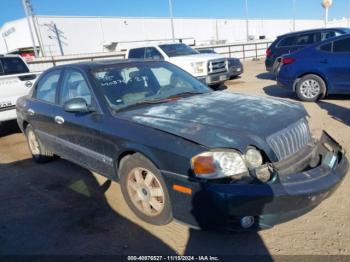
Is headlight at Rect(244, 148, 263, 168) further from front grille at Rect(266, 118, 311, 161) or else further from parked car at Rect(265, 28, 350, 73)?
parked car at Rect(265, 28, 350, 73)

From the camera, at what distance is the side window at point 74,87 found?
3.96 metres

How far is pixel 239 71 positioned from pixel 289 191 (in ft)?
36.8

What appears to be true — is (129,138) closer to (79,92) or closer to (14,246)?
(79,92)

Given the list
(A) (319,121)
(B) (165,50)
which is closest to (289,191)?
(A) (319,121)

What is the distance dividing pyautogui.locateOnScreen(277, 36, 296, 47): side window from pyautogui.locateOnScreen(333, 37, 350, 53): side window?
16.3 feet

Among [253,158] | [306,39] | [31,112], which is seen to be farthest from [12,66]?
[306,39]

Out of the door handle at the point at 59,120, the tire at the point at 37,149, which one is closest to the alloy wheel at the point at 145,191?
the door handle at the point at 59,120

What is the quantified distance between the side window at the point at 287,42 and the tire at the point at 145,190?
1085 cm

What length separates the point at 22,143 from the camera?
716 centimetres

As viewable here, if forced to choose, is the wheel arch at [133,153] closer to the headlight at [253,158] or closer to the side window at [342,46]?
the headlight at [253,158]

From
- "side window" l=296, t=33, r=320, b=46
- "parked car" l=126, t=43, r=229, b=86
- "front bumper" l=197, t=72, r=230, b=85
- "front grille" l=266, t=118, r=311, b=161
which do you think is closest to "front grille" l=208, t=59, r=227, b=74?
"parked car" l=126, t=43, r=229, b=86

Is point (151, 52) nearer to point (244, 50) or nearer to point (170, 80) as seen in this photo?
point (170, 80)

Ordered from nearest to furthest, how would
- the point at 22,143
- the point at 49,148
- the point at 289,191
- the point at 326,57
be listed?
the point at 289,191 → the point at 49,148 → the point at 22,143 → the point at 326,57

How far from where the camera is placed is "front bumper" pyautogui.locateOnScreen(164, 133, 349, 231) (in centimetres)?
259
